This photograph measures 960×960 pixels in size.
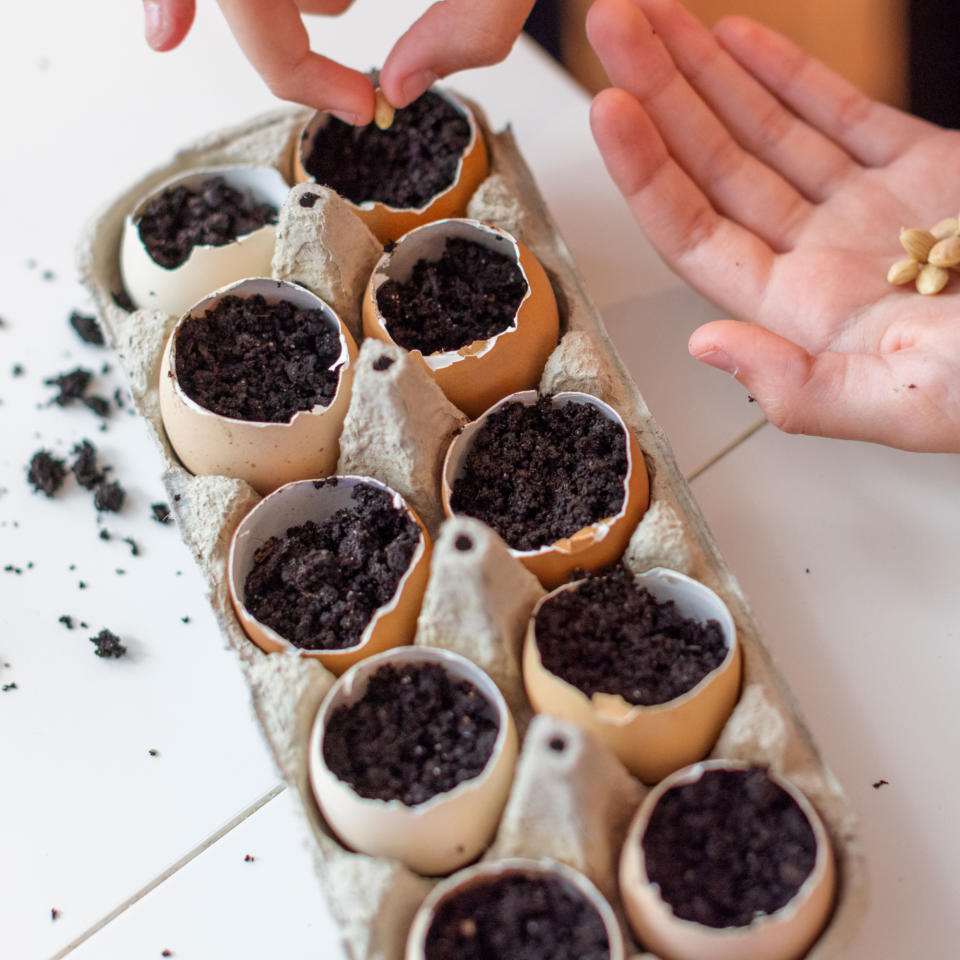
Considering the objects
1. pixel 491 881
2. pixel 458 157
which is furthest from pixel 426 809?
pixel 458 157

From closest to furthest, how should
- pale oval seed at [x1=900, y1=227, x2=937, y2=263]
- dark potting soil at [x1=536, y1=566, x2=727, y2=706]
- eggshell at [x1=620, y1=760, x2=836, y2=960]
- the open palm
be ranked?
1. eggshell at [x1=620, y1=760, x2=836, y2=960]
2. dark potting soil at [x1=536, y1=566, x2=727, y2=706]
3. the open palm
4. pale oval seed at [x1=900, y1=227, x2=937, y2=263]

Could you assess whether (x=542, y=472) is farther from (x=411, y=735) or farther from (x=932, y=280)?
(x=932, y=280)

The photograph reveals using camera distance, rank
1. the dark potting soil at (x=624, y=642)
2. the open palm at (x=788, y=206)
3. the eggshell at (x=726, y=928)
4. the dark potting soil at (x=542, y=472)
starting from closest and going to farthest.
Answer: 1. the eggshell at (x=726, y=928)
2. the dark potting soil at (x=624, y=642)
3. the dark potting soil at (x=542, y=472)
4. the open palm at (x=788, y=206)

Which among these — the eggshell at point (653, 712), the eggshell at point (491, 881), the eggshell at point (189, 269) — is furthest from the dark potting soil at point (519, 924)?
the eggshell at point (189, 269)

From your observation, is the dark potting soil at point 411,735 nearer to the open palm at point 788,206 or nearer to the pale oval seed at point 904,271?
the open palm at point 788,206

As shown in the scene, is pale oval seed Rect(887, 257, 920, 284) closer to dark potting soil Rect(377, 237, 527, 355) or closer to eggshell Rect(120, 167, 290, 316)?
dark potting soil Rect(377, 237, 527, 355)

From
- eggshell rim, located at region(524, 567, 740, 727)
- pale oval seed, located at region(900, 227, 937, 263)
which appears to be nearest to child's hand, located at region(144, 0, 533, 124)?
pale oval seed, located at region(900, 227, 937, 263)

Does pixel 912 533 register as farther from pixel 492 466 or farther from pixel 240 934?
pixel 240 934
